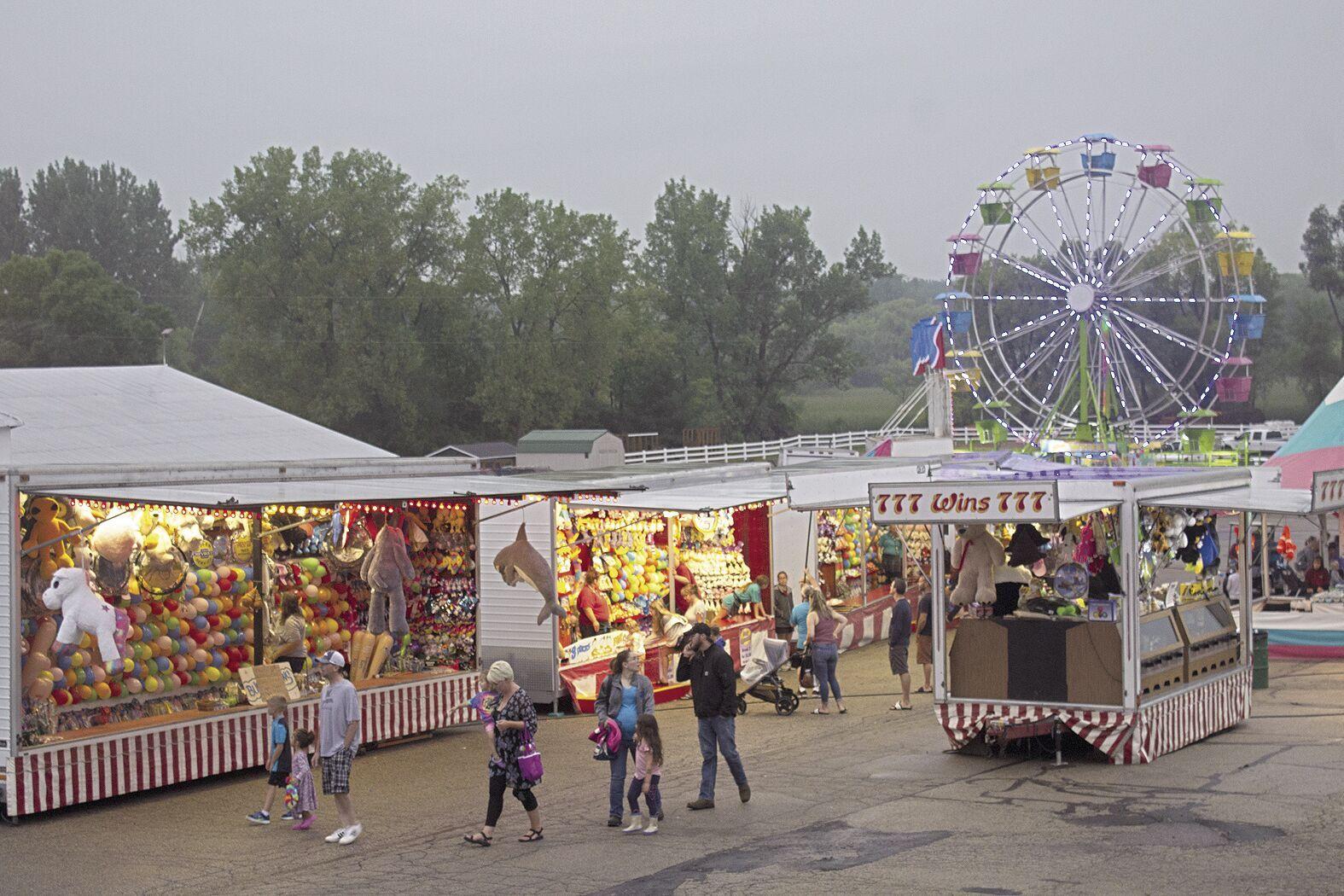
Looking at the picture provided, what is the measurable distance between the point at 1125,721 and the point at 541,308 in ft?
191

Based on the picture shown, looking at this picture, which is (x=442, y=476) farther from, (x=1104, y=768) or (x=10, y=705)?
(x=1104, y=768)

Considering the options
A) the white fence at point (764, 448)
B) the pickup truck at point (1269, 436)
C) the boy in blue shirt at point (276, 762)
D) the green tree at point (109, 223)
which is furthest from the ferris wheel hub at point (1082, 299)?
the green tree at point (109, 223)

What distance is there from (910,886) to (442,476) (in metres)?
8.35

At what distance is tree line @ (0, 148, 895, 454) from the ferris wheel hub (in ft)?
148

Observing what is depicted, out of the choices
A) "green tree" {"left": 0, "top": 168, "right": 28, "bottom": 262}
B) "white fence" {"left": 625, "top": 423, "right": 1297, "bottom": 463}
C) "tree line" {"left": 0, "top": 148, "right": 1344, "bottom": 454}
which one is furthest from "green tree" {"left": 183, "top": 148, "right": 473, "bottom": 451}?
"green tree" {"left": 0, "top": 168, "right": 28, "bottom": 262}

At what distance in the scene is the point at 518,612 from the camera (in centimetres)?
1828

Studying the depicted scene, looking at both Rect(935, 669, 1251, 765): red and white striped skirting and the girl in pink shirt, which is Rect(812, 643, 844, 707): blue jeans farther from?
the girl in pink shirt

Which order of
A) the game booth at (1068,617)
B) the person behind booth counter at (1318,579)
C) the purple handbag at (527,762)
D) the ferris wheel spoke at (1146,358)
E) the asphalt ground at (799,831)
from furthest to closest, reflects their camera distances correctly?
1. the person behind booth counter at (1318,579)
2. the ferris wheel spoke at (1146,358)
3. the game booth at (1068,617)
4. the purple handbag at (527,762)
5. the asphalt ground at (799,831)

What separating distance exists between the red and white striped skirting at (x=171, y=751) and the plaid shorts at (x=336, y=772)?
8.20ft

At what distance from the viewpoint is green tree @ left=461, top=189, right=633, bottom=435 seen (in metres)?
68.7

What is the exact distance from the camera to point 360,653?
1609 cm

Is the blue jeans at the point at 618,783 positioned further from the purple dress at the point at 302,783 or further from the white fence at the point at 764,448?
the white fence at the point at 764,448

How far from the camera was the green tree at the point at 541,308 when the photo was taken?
68.7 metres

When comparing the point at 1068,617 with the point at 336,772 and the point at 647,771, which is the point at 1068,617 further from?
the point at 336,772
